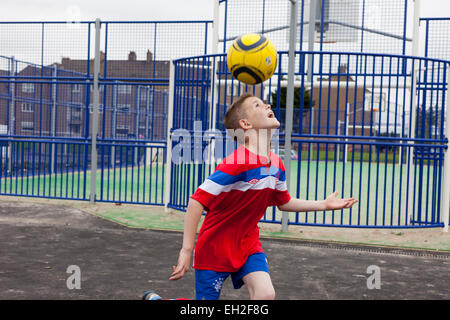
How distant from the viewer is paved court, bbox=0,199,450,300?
4.96m

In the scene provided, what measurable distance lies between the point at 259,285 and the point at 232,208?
0.51 m

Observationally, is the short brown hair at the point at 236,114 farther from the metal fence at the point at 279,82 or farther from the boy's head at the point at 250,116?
the metal fence at the point at 279,82

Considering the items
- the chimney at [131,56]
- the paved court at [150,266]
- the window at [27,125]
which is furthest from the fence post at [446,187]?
the window at [27,125]

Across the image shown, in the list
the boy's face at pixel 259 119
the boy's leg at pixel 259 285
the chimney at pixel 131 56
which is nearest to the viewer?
the boy's leg at pixel 259 285

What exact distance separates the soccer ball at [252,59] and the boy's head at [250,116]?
4.68 ft

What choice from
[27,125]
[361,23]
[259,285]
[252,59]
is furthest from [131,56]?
[259,285]

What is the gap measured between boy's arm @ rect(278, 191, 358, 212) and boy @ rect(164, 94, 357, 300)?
14mm

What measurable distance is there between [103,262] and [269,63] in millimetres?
3095

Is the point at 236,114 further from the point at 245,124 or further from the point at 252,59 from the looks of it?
the point at 252,59

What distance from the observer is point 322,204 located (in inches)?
137

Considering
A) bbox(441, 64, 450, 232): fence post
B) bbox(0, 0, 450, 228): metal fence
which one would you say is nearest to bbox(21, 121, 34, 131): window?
bbox(0, 0, 450, 228): metal fence

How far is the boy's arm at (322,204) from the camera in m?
3.39

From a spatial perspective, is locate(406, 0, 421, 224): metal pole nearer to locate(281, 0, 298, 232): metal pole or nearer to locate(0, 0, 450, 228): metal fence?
locate(0, 0, 450, 228): metal fence
